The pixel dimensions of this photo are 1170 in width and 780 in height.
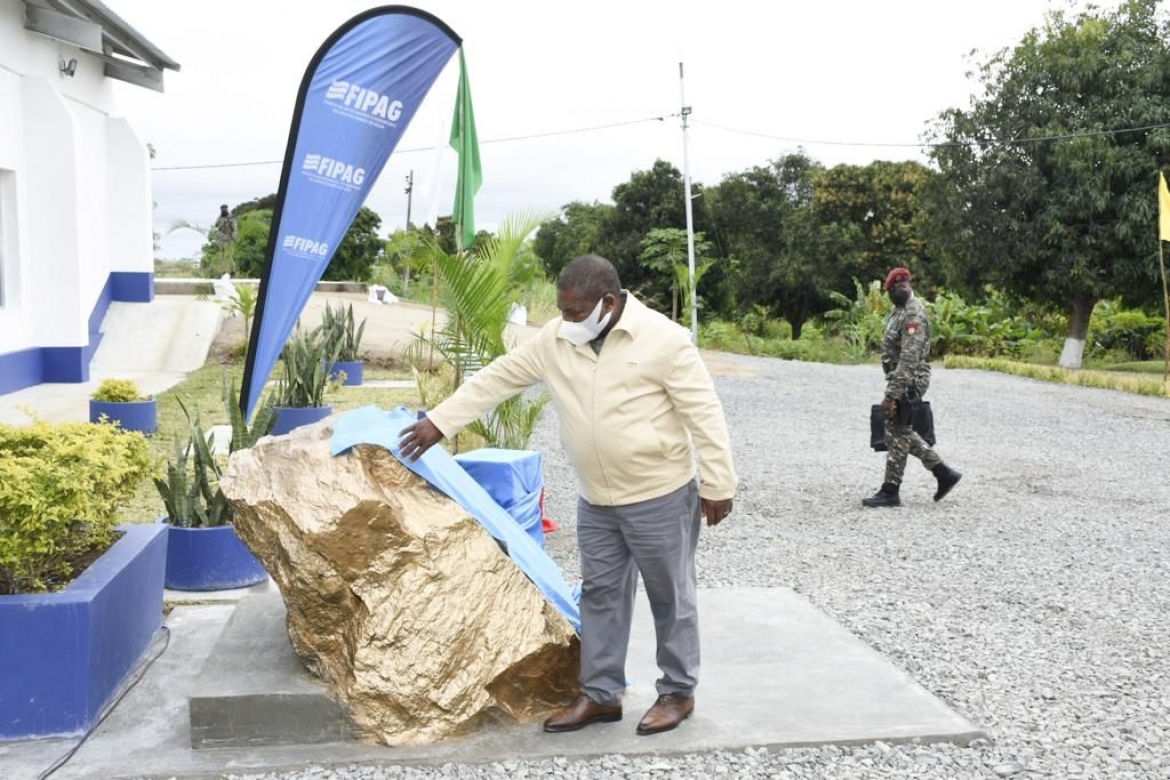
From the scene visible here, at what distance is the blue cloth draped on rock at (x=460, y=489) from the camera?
4.12 m

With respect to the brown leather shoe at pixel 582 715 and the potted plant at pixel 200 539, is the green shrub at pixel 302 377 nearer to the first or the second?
the potted plant at pixel 200 539

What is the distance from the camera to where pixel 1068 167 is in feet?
75.8

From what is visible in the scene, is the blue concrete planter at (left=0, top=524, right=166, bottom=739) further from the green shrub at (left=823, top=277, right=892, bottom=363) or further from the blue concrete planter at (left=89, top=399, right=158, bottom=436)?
the green shrub at (left=823, top=277, right=892, bottom=363)

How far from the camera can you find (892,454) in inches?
338

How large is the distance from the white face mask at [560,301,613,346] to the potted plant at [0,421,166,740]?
1.83 metres

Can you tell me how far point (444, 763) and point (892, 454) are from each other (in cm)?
565

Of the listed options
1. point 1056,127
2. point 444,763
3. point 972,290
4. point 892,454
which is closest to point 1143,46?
point 1056,127

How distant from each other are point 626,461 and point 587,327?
48 cm

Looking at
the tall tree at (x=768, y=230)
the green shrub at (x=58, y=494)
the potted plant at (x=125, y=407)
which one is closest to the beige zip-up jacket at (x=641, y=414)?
the green shrub at (x=58, y=494)

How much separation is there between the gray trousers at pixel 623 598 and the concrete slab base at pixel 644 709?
0.63 ft

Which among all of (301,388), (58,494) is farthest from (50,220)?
(58,494)

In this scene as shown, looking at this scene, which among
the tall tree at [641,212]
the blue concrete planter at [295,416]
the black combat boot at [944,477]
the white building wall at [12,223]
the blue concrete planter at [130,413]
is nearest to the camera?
the black combat boot at [944,477]

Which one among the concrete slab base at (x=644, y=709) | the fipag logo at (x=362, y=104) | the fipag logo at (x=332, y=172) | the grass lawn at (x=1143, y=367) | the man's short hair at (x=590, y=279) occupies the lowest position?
the concrete slab base at (x=644, y=709)

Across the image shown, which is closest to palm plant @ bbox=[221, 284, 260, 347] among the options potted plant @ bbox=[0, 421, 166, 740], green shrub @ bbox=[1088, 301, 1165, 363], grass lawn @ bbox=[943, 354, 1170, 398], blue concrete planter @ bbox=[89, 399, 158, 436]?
blue concrete planter @ bbox=[89, 399, 158, 436]
